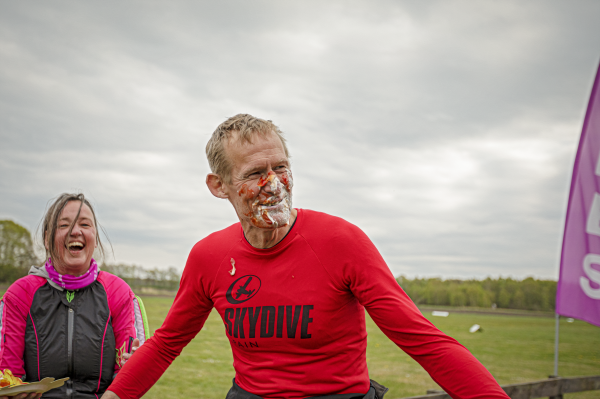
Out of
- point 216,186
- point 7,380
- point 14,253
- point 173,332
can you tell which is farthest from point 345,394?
point 14,253

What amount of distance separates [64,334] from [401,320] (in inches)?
98.9

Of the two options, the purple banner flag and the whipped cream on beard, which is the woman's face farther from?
the purple banner flag

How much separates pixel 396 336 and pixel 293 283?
1.66 feet

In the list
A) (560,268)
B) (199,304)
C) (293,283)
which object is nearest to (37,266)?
(199,304)

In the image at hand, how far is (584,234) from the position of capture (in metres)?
6.14

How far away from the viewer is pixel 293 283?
2104 mm

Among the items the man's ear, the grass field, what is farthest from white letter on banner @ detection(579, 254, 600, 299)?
the grass field

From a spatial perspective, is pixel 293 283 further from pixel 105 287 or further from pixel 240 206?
pixel 105 287

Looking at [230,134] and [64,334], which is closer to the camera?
[230,134]

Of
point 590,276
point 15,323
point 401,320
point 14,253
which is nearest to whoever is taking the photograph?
point 401,320

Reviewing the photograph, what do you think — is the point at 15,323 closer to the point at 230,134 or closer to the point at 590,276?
the point at 230,134

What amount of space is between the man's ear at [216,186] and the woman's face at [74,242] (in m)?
1.56

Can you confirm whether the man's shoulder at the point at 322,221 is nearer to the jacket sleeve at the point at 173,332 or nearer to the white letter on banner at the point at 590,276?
the jacket sleeve at the point at 173,332

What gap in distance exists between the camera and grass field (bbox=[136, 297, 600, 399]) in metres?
12.4
